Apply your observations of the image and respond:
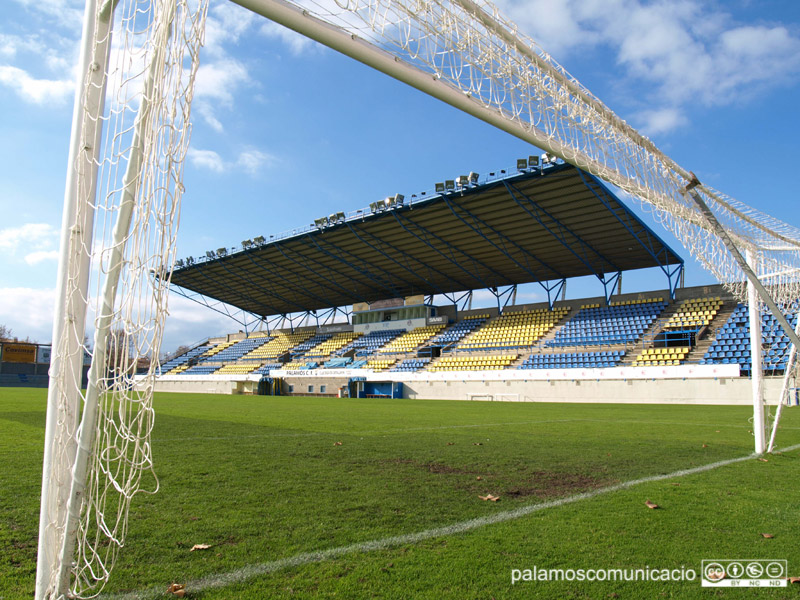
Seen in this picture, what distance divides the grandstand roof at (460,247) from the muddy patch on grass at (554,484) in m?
20.1

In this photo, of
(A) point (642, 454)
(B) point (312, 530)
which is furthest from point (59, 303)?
(A) point (642, 454)

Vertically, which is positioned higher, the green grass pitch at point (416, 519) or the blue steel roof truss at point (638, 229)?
the blue steel roof truss at point (638, 229)

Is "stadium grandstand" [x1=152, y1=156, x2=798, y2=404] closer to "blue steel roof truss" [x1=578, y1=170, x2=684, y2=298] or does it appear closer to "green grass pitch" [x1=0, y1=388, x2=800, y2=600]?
"blue steel roof truss" [x1=578, y1=170, x2=684, y2=298]

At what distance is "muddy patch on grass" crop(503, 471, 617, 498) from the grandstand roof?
20.1 m

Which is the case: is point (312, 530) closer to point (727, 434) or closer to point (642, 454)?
point (642, 454)

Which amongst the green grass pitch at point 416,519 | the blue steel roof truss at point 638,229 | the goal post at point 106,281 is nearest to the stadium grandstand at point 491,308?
the blue steel roof truss at point 638,229

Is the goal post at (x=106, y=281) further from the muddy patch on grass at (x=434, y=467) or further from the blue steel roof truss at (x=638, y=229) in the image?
the blue steel roof truss at (x=638, y=229)

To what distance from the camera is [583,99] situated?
531cm

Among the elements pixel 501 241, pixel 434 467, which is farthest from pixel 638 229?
pixel 434 467

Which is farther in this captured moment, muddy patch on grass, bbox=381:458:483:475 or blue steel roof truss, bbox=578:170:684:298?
blue steel roof truss, bbox=578:170:684:298

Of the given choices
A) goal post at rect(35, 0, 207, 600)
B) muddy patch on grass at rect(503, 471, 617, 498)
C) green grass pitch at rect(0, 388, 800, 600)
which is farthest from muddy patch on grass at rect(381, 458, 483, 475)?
goal post at rect(35, 0, 207, 600)

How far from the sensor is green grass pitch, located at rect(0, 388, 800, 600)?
280 cm

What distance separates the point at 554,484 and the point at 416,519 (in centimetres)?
192

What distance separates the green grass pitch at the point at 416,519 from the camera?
9.19ft
